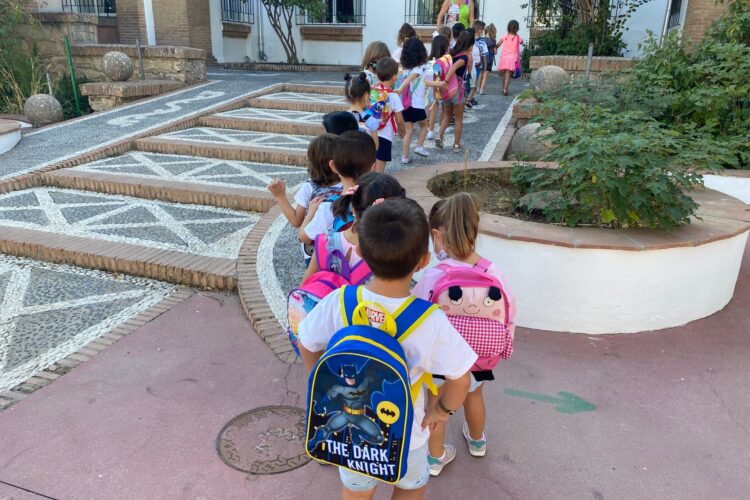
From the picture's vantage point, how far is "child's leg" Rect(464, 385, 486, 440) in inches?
96.3

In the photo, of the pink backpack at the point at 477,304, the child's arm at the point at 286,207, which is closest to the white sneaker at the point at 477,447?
the pink backpack at the point at 477,304

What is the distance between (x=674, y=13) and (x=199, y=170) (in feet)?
41.3

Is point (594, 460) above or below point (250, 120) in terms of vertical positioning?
below

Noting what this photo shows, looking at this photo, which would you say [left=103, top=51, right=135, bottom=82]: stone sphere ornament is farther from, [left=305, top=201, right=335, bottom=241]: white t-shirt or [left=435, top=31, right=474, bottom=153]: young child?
[left=305, top=201, right=335, bottom=241]: white t-shirt

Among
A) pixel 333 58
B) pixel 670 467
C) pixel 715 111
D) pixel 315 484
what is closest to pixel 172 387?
pixel 315 484

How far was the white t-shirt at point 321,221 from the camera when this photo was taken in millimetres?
2576

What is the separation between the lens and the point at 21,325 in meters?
3.73

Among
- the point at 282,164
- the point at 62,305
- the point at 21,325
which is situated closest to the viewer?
the point at 21,325

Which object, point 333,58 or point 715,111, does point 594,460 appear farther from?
point 333,58

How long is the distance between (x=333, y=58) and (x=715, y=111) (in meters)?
14.2

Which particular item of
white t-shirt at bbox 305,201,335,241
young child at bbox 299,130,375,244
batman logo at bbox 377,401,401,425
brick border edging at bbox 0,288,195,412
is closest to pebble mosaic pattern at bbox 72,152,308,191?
brick border edging at bbox 0,288,195,412

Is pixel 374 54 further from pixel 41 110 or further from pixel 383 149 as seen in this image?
pixel 41 110

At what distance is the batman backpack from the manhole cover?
0.87m

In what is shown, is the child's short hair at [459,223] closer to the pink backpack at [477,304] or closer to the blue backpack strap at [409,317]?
the pink backpack at [477,304]
